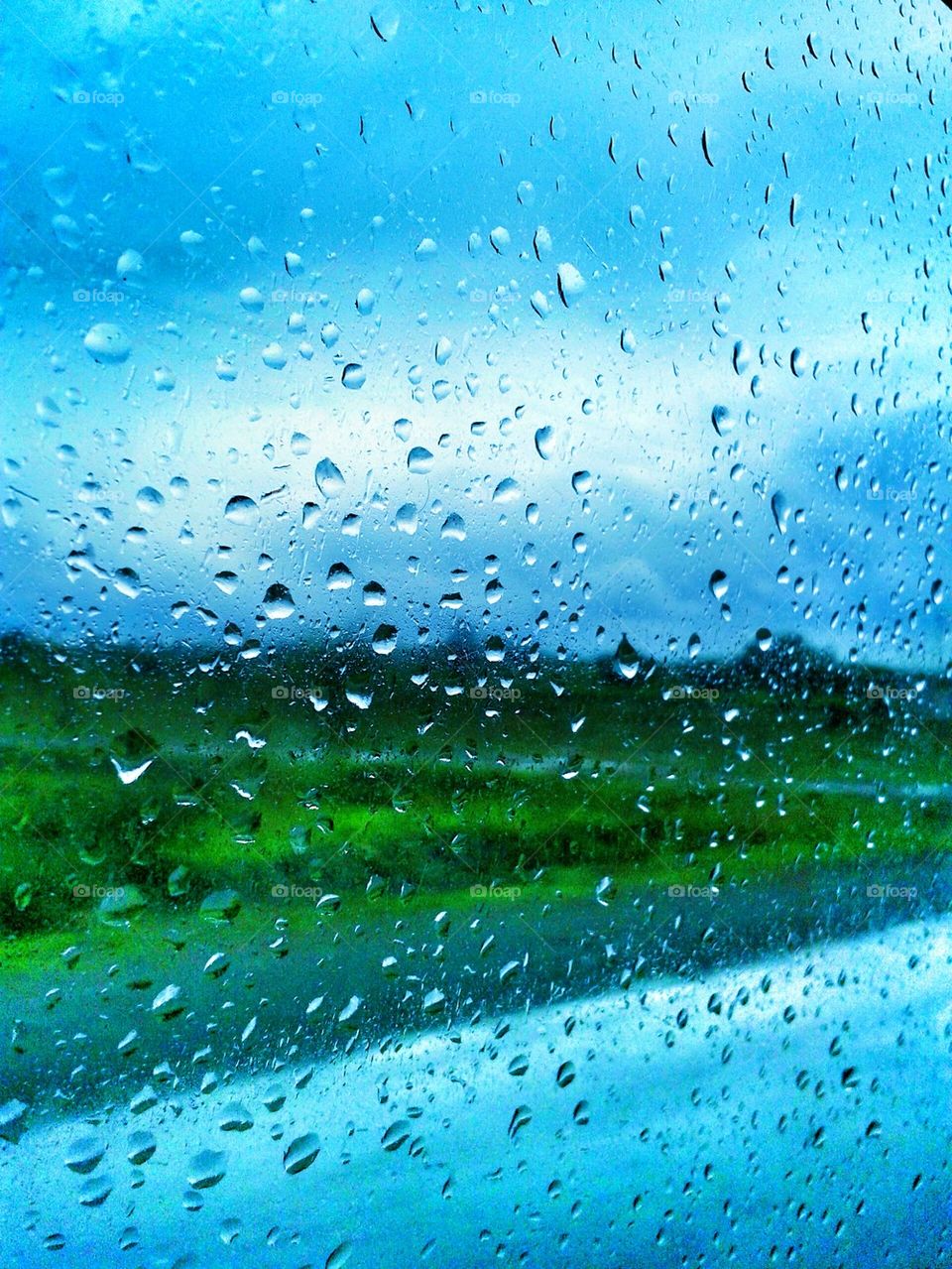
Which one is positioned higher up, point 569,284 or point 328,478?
point 569,284

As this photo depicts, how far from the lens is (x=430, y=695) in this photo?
101 centimetres

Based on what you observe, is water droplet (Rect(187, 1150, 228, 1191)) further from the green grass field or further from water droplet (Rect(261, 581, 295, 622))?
water droplet (Rect(261, 581, 295, 622))

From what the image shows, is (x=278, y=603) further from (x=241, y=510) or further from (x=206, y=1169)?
(x=206, y=1169)

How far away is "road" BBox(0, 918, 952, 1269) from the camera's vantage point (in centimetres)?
93

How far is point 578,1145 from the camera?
1054mm

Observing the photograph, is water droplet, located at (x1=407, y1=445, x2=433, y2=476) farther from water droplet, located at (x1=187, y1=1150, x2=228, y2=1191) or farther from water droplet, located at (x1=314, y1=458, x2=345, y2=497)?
water droplet, located at (x1=187, y1=1150, x2=228, y2=1191)

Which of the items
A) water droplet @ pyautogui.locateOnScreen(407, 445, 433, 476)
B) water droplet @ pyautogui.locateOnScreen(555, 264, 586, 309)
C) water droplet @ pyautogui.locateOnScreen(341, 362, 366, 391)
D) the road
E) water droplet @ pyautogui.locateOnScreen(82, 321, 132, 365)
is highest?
water droplet @ pyautogui.locateOnScreen(82, 321, 132, 365)

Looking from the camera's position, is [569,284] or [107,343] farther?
[569,284]

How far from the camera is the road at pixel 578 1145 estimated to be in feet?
3.06

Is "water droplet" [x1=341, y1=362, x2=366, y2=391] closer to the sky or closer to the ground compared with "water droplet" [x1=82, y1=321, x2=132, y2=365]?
closer to the ground

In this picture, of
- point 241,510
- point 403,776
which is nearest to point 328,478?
point 241,510

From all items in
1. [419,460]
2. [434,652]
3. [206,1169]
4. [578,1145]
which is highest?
[419,460]

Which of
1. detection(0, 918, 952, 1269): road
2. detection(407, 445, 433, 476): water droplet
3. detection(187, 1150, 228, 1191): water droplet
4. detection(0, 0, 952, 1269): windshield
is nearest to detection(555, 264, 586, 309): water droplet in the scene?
detection(0, 0, 952, 1269): windshield

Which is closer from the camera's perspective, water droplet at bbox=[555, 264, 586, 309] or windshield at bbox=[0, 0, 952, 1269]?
windshield at bbox=[0, 0, 952, 1269]
